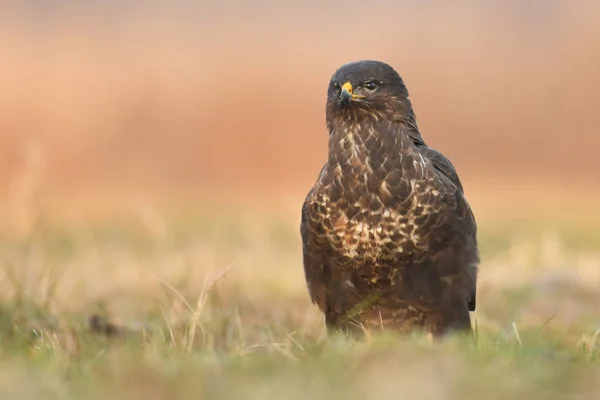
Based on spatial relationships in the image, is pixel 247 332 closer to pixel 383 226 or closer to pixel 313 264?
pixel 313 264

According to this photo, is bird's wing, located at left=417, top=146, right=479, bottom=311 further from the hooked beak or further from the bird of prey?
the hooked beak

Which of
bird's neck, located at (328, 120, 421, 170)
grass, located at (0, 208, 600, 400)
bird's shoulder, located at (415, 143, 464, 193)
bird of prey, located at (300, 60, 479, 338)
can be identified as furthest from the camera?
bird's shoulder, located at (415, 143, 464, 193)

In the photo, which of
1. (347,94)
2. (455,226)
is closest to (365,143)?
(347,94)

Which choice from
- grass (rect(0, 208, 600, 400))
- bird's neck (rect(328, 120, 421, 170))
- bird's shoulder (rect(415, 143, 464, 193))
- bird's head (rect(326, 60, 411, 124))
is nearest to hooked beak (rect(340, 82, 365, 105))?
bird's head (rect(326, 60, 411, 124))

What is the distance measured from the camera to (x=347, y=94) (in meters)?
5.91

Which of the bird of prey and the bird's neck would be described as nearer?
the bird of prey

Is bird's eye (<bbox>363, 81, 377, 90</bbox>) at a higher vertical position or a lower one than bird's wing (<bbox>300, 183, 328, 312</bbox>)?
higher

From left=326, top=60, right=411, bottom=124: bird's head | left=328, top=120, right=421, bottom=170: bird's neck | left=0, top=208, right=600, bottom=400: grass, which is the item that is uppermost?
left=326, top=60, right=411, bottom=124: bird's head

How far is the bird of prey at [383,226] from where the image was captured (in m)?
5.70

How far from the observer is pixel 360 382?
143 inches

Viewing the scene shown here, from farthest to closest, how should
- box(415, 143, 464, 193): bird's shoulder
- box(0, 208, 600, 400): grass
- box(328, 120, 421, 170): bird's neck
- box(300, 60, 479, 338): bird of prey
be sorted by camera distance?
box(415, 143, 464, 193): bird's shoulder, box(328, 120, 421, 170): bird's neck, box(300, 60, 479, 338): bird of prey, box(0, 208, 600, 400): grass

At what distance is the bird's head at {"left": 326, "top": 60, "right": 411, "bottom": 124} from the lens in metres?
6.03

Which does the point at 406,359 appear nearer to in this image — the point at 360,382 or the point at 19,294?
the point at 360,382

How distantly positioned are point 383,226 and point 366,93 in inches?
30.0
